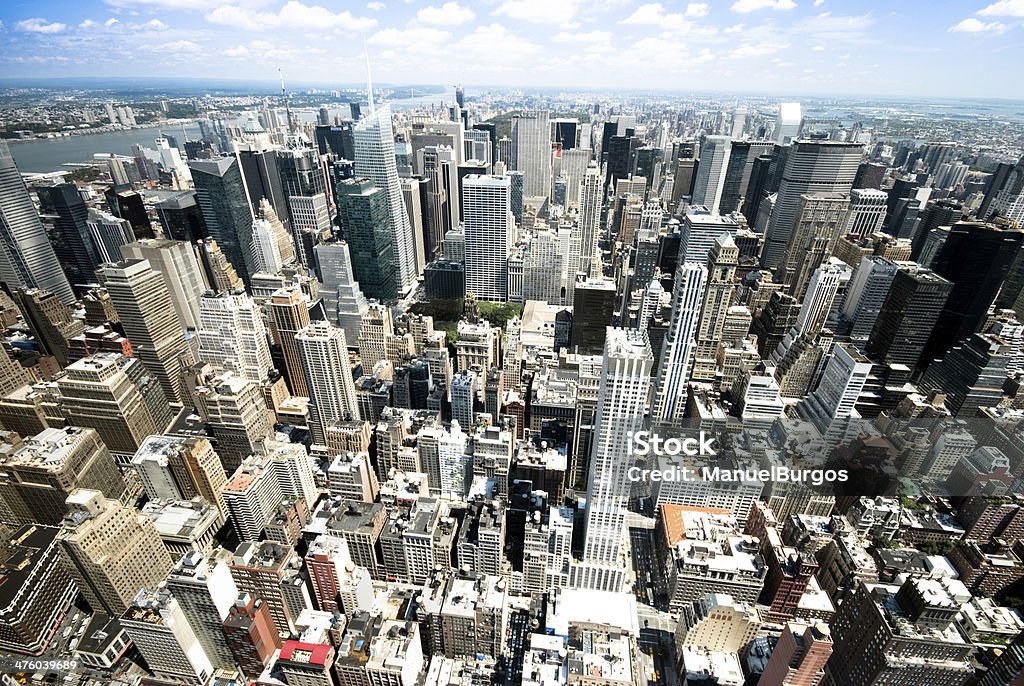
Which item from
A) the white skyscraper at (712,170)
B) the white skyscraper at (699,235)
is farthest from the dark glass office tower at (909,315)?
the white skyscraper at (712,170)

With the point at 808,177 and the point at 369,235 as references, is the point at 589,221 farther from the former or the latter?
the point at 369,235

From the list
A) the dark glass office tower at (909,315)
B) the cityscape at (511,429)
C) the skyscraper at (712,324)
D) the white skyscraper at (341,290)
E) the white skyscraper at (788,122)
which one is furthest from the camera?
the white skyscraper at (788,122)

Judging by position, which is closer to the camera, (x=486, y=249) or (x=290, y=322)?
(x=290, y=322)

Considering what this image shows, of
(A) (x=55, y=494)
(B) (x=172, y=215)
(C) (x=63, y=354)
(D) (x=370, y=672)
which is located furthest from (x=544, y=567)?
(B) (x=172, y=215)

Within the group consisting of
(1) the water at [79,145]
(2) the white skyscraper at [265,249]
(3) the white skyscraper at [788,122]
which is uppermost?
(3) the white skyscraper at [788,122]

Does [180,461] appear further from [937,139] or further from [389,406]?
[937,139]

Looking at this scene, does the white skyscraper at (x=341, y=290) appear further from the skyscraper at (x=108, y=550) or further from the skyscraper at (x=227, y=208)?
the skyscraper at (x=108, y=550)

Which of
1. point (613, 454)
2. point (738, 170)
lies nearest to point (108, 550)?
point (613, 454)
